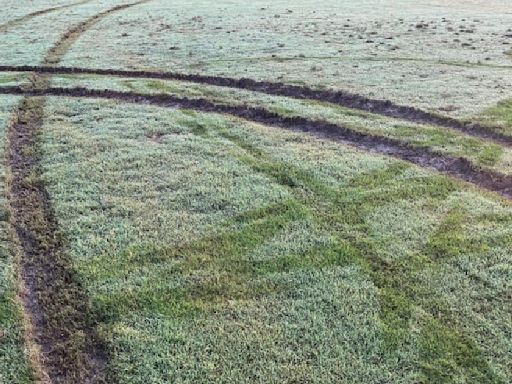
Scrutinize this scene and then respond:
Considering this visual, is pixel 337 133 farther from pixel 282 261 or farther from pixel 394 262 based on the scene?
pixel 282 261

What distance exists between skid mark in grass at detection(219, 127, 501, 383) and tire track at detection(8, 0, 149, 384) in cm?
323

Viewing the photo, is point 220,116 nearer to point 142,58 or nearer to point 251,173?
point 251,173

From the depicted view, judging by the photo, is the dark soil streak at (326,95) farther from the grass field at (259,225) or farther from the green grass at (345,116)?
the green grass at (345,116)

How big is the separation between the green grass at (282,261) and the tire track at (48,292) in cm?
19

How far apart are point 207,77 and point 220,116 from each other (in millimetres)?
3923

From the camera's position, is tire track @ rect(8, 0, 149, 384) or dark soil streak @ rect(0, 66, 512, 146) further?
dark soil streak @ rect(0, 66, 512, 146)

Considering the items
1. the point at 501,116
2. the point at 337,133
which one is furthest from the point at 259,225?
the point at 501,116

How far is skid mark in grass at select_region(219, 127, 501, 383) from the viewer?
6336mm

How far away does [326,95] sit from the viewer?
625 inches

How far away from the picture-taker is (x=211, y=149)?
1209cm

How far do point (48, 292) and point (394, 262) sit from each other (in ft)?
14.5

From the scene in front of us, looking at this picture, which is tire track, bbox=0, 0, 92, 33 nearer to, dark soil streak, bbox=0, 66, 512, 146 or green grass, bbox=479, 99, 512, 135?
dark soil streak, bbox=0, 66, 512, 146

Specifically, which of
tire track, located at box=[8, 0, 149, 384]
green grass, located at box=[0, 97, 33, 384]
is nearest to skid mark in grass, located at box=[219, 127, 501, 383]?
tire track, located at box=[8, 0, 149, 384]

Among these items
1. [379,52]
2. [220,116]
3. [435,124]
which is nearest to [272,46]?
[379,52]
